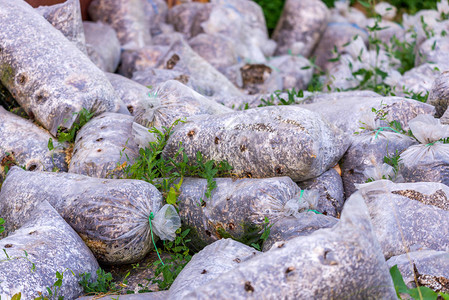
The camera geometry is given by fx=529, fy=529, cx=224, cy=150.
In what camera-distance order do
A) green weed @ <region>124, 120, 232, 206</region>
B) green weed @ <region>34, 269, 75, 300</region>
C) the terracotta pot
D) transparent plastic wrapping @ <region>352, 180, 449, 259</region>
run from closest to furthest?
green weed @ <region>34, 269, 75, 300</region>
transparent plastic wrapping @ <region>352, 180, 449, 259</region>
green weed @ <region>124, 120, 232, 206</region>
the terracotta pot

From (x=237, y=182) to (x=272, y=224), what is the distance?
0.30 meters

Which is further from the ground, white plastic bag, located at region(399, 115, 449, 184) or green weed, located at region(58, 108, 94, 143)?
white plastic bag, located at region(399, 115, 449, 184)

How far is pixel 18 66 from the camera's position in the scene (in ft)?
10.1

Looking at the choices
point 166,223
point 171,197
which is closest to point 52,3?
point 171,197

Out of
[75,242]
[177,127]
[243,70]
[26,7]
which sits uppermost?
[26,7]

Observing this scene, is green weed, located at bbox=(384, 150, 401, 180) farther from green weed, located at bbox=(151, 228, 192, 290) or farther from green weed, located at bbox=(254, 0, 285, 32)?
green weed, located at bbox=(254, 0, 285, 32)

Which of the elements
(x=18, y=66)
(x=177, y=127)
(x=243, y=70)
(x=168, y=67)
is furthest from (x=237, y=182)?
(x=243, y=70)

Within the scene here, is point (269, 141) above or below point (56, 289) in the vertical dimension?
above

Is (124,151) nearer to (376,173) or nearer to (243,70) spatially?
(376,173)

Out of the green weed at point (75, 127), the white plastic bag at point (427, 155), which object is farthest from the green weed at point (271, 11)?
the white plastic bag at point (427, 155)

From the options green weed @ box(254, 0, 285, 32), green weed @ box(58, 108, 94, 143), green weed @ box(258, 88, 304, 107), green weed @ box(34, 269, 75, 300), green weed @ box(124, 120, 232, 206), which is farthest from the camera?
green weed @ box(254, 0, 285, 32)

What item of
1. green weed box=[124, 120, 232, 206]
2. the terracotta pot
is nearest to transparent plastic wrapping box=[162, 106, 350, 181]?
green weed box=[124, 120, 232, 206]

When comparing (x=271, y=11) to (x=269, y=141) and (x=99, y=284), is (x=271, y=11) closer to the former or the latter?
(x=269, y=141)

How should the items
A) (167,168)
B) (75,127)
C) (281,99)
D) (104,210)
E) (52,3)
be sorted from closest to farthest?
(104,210) < (167,168) < (75,127) < (281,99) < (52,3)
